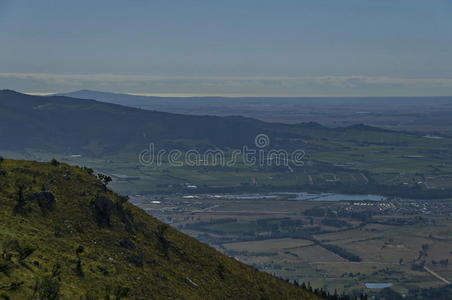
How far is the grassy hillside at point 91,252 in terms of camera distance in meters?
47.5

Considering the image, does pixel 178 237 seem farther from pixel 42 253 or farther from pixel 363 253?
pixel 363 253

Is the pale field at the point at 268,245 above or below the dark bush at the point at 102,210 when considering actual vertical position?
below

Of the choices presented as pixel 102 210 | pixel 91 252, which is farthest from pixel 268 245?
pixel 91 252

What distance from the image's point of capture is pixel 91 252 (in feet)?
188

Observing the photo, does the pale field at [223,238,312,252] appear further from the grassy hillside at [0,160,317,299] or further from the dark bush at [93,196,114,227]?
the dark bush at [93,196,114,227]

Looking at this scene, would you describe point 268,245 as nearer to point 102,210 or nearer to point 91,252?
point 102,210

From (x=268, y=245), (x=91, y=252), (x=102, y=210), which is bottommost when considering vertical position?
(x=268, y=245)

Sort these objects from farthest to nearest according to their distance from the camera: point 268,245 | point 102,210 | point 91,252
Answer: point 268,245, point 102,210, point 91,252

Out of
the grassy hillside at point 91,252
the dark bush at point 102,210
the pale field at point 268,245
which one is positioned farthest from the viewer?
the pale field at point 268,245

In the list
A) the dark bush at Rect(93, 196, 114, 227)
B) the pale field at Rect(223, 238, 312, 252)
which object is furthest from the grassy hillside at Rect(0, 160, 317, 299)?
the pale field at Rect(223, 238, 312, 252)

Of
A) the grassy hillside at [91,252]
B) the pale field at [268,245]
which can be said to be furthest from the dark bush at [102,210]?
the pale field at [268,245]

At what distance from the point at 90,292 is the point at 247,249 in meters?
137

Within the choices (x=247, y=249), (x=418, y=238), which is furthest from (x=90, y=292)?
(x=418, y=238)

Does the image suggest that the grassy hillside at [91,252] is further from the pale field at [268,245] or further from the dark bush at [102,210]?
the pale field at [268,245]
